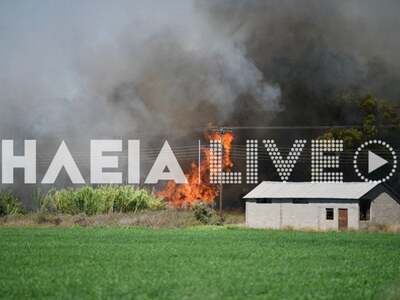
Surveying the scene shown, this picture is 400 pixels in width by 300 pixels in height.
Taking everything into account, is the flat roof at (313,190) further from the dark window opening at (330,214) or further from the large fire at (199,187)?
the large fire at (199,187)

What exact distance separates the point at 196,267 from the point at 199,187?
29357mm

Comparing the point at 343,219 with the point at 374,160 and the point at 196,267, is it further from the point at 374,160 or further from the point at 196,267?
the point at 196,267

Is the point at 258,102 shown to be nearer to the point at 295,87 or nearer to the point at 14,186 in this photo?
the point at 295,87

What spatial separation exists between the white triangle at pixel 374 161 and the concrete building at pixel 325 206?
17.2 feet

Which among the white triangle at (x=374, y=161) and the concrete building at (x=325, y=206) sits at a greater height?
the white triangle at (x=374, y=161)

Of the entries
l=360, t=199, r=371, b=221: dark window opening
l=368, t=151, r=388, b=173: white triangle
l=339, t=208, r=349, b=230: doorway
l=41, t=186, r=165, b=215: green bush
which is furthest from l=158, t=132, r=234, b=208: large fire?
l=360, t=199, r=371, b=221: dark window opening

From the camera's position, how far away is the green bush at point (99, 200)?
50094 millimetres

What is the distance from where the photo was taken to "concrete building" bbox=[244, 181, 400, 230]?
160 ft

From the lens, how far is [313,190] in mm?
50125

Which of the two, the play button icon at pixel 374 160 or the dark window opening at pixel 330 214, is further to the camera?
the play button icon at pixel 374 160

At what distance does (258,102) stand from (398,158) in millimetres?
9251

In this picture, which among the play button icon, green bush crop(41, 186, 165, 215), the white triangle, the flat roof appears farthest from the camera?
the white triangle

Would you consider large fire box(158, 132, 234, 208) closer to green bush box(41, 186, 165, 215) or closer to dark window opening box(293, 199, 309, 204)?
green bush box(41, 186, 165, 215)

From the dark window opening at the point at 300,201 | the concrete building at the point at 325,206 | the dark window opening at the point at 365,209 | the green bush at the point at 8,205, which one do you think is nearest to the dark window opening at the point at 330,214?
the concrete building at the point at 325,206
